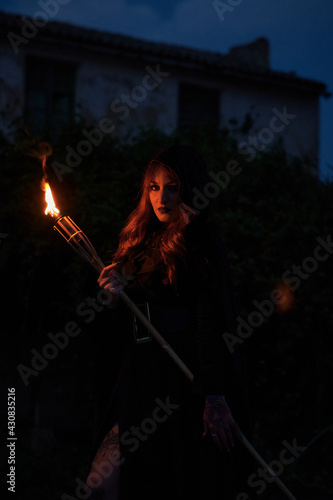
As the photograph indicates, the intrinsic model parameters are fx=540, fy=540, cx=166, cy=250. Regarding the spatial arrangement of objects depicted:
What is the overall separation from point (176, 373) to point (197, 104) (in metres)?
14.7

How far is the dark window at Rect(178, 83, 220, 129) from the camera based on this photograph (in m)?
16.5

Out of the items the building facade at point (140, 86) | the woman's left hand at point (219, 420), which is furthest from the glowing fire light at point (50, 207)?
the building facade at point (140, 86)

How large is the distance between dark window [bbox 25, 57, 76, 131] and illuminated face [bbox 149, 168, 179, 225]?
39.9 ft

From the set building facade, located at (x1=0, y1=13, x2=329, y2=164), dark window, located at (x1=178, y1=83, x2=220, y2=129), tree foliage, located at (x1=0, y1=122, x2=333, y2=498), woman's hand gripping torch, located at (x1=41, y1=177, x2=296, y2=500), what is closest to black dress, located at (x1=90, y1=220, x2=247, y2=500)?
woman's hand gripping torch, located at (x1=41, y1=177, x2=296, y2=500)

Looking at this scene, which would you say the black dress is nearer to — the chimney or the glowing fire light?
the glowing fire light

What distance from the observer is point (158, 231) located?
332 centimetres

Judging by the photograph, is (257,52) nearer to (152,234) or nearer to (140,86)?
(140,86)

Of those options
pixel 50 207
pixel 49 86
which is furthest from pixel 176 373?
pixel 49 86

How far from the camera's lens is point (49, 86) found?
14.9 m

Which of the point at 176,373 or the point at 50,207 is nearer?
the point at 176,373

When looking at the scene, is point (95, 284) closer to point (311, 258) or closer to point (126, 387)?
point (126, 387)

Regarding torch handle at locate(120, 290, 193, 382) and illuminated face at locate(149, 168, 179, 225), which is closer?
torch handle at locate(120, 290, 193, 382)

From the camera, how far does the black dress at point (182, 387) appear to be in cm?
281

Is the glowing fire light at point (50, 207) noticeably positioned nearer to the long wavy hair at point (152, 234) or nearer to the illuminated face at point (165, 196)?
the long wavy hair at point (152, 234)
